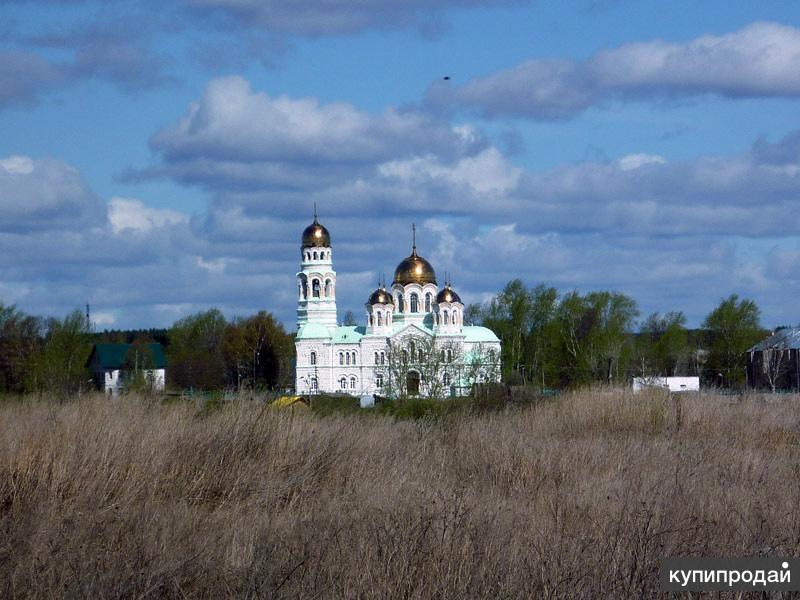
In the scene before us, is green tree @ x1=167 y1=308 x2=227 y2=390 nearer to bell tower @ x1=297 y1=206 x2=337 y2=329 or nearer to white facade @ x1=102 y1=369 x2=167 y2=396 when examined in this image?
bell tower @ x1=297 y1=206 x2=337 y2=329

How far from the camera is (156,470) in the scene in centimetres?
1162

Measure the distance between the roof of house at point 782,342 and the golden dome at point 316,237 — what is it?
103 ft

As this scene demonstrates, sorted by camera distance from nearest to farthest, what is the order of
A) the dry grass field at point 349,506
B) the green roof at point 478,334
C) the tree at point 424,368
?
the dry grass field at point 349,506 → the tree at point 424,368 → the green roof at point 478,334

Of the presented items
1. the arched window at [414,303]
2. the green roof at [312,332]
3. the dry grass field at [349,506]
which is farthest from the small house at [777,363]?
the dry grass field at [349,506]

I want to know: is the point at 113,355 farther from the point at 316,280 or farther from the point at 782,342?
the point at 782,342

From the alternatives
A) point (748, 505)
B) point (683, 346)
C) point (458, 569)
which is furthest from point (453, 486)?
point (683, 346)

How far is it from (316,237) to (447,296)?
1140cm

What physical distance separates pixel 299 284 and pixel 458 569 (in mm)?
86255

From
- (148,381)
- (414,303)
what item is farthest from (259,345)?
(148,381)

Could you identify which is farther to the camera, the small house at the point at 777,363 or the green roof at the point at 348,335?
the green roof at the point at 348,335

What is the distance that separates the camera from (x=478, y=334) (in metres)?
88.4

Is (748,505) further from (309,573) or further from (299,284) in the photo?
(299,284)

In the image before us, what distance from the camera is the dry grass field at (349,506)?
823 centimetres

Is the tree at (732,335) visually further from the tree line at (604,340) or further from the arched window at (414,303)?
the arched window at (414,303)
